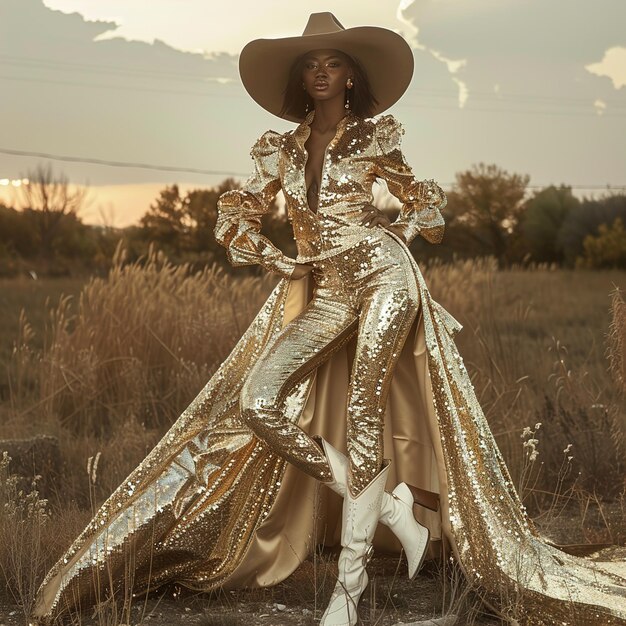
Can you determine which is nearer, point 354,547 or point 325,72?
point 354,547

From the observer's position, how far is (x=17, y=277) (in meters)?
16.1

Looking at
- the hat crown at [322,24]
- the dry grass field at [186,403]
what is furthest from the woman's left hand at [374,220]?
the dry grass field at [186,403]

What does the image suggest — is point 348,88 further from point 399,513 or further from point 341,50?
point 399,513

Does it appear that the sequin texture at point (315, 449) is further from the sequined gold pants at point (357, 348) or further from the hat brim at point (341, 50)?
the hat brim at point (341, 50)

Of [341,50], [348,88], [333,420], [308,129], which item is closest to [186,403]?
[333,420]

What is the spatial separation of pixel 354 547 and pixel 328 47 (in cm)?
169

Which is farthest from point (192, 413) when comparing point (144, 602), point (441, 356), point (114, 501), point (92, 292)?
point (92, 292)

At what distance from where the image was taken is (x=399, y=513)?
3203 mm

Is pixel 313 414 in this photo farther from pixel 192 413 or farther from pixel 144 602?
pixel 144 602

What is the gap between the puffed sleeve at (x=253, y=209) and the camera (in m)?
3.49

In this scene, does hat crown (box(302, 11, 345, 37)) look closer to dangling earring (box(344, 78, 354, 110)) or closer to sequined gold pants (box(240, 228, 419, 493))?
dangling earring (box(344, 78, 354, 110))

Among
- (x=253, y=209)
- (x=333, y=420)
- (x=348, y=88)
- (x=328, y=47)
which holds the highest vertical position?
(x=328, y=47)

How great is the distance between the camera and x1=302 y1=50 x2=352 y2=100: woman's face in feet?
11.0

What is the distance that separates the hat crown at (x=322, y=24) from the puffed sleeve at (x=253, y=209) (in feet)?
1.27
